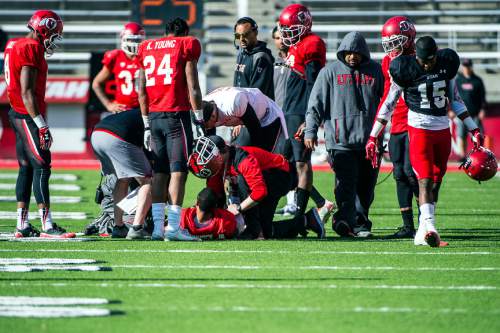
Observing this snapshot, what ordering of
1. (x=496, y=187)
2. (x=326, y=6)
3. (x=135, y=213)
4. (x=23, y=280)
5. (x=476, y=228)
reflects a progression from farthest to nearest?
(x=326, y=6), (x=496, y=187), (x=476, y=228), (x=135, y=213), (x=23, y=280)

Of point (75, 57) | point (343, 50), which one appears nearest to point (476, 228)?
point (343, 50)

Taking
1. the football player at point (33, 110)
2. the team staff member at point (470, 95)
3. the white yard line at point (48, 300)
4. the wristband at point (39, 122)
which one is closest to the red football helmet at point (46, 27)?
the football player at point (33, 110)

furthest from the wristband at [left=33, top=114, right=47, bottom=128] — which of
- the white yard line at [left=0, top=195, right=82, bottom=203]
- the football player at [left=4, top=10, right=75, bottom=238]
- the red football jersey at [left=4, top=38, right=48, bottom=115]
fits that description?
the white yard line at [left=0, top=195, right=82, bottom=203]

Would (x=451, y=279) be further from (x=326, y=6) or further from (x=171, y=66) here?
(x=326, y=6)

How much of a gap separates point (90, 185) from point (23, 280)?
869 centimetres

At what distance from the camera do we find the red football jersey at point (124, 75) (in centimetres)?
1005

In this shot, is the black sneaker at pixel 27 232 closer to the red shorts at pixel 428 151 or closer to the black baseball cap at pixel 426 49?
the red shorts at pixel 428 151

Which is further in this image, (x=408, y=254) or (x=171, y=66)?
(x=171, y=66)

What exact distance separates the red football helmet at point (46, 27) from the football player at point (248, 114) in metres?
1.30

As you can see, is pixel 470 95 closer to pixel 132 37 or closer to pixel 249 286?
pixel 132 37

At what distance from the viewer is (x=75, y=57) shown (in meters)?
22.9

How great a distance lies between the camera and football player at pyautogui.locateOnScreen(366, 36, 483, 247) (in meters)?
7.84

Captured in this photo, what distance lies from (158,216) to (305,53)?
2449 millimetres

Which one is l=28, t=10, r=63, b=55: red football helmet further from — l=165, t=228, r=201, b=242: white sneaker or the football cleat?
the football cleat
